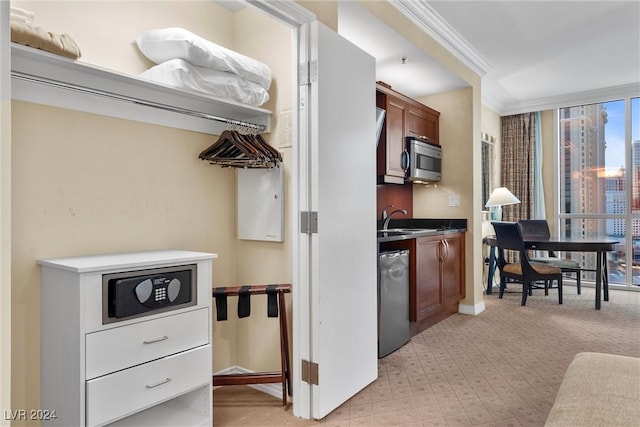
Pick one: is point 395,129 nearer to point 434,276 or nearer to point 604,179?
point 434,276

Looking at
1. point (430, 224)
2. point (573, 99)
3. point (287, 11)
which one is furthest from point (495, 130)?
point (287, 11)

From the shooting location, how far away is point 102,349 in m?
1.53

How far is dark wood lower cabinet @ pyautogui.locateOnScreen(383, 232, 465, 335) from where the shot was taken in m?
3.32

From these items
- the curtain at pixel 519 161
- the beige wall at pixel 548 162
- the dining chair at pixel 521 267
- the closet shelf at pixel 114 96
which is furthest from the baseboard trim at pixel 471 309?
the closet shelf at pixel 114 96

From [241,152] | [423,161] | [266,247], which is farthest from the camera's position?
[423,161]

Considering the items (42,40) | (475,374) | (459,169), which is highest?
(42,40)

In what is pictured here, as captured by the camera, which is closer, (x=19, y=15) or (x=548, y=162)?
(x=19, y=15)

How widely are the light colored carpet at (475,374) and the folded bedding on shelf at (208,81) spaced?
1.71 metres

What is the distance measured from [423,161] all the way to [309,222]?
2.28 m

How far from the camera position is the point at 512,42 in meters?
3.75

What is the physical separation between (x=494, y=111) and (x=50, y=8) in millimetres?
5599

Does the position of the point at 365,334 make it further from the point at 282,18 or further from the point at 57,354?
the point at 282,18

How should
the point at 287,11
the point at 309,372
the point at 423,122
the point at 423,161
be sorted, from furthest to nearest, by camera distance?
the point at 423,122 → the point at 423,161 → the point at 309,372 → the point at 287,11

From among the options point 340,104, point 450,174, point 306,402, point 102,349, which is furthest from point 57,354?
point 450,174
